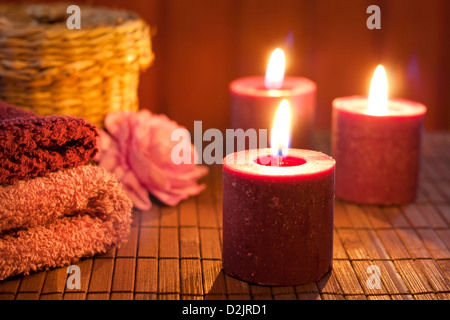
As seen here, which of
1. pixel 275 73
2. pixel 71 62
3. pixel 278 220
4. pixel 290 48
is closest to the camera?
pixel 278 220

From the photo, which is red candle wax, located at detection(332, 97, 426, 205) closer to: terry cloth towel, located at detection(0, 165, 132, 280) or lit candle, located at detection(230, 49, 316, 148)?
lit candle, located at detection(230, 49, 316, 148)

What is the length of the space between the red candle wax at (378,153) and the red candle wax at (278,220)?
26 centimetres

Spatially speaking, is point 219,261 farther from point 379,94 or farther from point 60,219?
point 379,94

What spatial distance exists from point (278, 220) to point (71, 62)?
0.47 m

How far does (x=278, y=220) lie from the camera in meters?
0.82

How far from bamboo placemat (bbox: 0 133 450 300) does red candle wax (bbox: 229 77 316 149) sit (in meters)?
0.14

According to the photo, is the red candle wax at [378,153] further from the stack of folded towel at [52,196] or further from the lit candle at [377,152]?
the stack of folded towel at [52,196]

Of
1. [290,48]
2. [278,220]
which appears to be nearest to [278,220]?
[278,220]

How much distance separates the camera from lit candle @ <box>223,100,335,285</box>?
82 centimetres

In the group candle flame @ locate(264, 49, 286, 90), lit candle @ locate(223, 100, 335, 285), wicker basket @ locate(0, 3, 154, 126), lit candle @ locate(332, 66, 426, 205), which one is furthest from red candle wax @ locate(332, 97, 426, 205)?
wicker basket @ locate(0, 3, 154, 126)

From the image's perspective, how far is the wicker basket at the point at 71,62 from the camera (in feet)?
3.52

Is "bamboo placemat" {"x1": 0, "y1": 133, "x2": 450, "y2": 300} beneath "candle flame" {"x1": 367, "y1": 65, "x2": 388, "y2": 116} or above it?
beneath

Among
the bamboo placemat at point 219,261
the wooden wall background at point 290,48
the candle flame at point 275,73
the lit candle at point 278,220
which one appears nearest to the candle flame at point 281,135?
the lit candle at point 278,220
